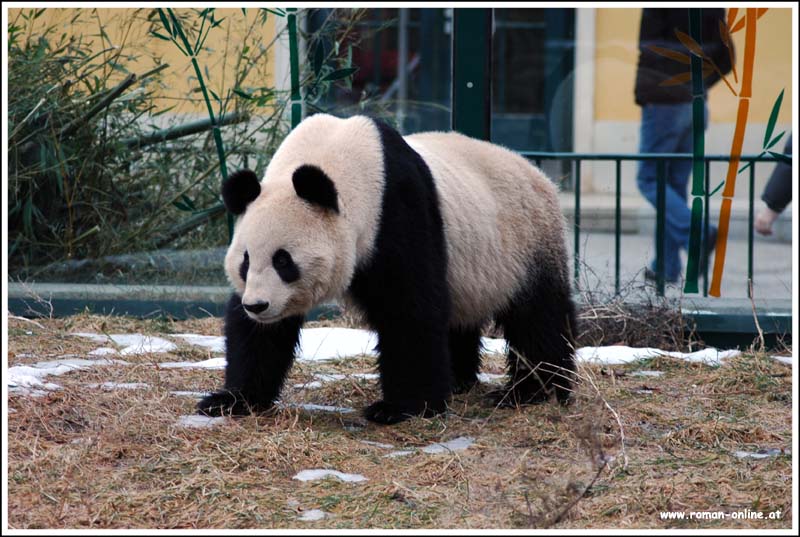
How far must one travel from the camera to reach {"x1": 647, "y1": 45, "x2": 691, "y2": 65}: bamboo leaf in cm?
611

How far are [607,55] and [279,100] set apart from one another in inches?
77.9

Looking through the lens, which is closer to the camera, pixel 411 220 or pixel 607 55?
pixel 411 220

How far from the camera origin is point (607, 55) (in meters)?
6.35

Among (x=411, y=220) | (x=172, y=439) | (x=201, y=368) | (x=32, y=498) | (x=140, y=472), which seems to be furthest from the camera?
(x=201, y=368)

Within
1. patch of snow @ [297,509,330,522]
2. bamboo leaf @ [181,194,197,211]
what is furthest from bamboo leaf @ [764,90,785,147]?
patch of snow @ [297,509,330,522]

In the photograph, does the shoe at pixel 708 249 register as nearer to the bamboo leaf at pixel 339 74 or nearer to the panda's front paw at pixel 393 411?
the bamboo leaf at pixel 339 74

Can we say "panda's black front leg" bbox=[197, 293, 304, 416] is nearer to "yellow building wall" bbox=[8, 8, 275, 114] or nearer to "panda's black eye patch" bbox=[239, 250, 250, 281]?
"panda's black eye patch" bbox=[239, 250, 250, 281]

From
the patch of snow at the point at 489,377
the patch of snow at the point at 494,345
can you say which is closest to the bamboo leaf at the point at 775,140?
the patch of snow at the point at 494,345

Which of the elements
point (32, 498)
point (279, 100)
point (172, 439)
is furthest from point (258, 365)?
point (279, 100)

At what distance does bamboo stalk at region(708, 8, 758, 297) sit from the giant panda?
167 centimetres

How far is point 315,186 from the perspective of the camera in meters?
3.82

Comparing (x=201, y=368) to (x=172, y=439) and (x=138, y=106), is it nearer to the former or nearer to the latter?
(x=172, y=439)

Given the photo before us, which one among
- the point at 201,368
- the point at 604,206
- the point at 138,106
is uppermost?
the point at 138,106

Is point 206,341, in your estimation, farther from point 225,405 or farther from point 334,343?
point 225,405
